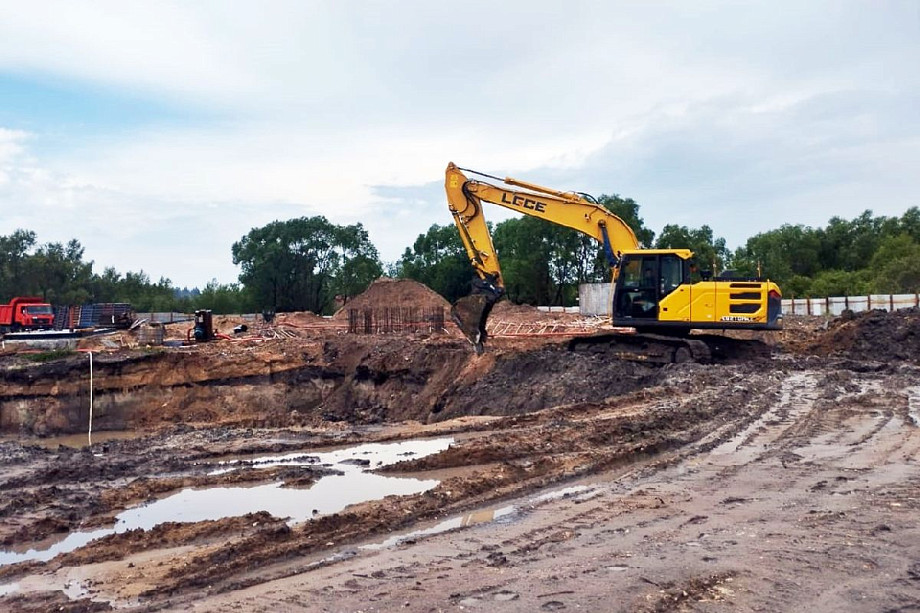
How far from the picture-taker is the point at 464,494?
318 inches

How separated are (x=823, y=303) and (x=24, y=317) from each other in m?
34.9

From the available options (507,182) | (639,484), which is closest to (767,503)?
(639,484)

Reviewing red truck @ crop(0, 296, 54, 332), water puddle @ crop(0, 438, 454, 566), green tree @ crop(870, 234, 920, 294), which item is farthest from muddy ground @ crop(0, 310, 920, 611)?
green tree @ crop(870, 234, 920, 294)

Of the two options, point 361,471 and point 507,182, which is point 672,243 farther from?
point 361,471

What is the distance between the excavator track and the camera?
18.9 meters

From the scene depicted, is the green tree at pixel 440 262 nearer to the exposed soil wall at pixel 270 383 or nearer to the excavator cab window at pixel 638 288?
the exposed soil wall at pixel 270 383

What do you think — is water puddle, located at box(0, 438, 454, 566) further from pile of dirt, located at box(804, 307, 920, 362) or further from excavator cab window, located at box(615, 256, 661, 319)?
pile of dirt, located at box(804, 307, 920, 362)

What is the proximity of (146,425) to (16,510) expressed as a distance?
51.9 ft

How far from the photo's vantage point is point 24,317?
3338cm

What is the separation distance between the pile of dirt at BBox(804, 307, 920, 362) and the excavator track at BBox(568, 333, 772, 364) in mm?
2166

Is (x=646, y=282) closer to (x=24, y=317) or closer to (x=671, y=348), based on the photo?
(x=671, y=348)

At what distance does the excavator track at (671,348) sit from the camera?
18891 mm

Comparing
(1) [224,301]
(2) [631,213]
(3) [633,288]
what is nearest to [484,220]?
(3) [633,288]

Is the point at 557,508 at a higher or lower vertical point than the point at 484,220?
lower
